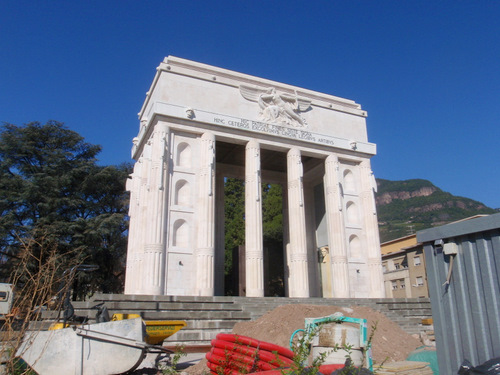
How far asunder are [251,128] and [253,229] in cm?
563

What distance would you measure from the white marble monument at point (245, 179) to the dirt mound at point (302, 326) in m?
5.43

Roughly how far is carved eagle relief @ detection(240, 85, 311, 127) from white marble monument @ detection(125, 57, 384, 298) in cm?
6

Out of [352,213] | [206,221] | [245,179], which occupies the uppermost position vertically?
[245,179]

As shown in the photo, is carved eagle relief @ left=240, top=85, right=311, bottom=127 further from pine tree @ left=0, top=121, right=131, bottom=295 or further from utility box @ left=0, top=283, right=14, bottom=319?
utility box @ left=0, top=283, right=14, bottom=319

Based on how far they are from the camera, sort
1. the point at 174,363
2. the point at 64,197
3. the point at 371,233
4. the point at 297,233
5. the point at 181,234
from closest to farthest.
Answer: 1. the point at 174,363
2. the point at 181,234
3. the point at 297,233
4. the point at 371,233
5. the point at 64,197

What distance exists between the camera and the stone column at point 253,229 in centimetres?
2181

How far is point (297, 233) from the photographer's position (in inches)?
943

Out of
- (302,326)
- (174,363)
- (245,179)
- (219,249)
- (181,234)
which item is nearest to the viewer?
(174,363)

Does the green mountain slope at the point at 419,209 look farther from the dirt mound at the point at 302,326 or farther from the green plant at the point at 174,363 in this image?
the green plant at the point at 174,363

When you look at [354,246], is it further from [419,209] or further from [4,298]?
[419,209]

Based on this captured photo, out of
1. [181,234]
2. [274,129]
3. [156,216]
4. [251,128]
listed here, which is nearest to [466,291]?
[156,216]

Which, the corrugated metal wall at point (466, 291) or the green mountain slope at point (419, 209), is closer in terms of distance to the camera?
the corrugated metal wall at point (466, 291)

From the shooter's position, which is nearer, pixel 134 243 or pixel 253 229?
pixel 253 229

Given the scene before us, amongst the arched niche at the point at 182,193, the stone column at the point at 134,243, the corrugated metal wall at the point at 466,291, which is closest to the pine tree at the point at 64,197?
the stone column at the point at 134,243
